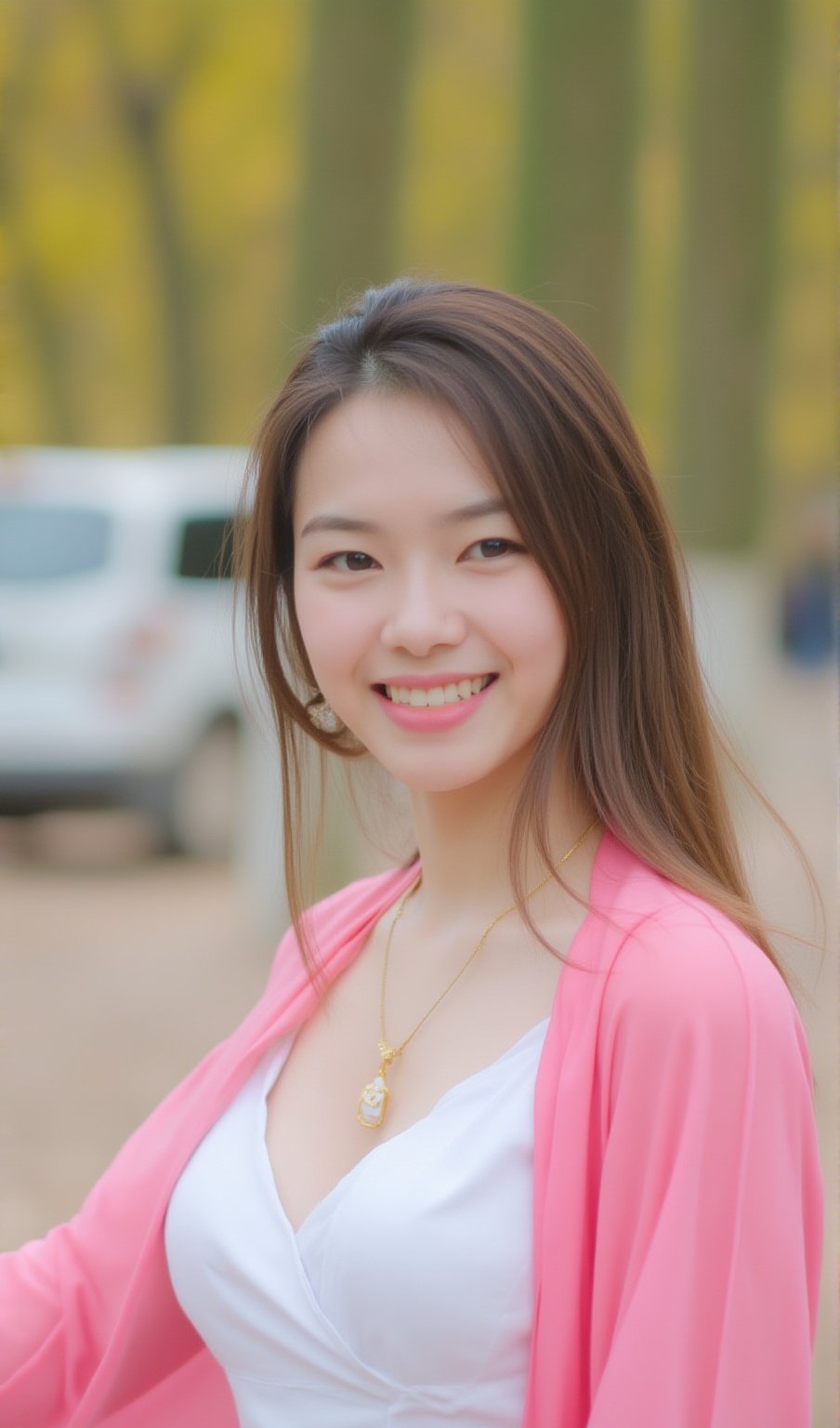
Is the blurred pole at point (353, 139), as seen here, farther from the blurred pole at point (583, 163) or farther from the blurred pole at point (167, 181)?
the blurred pole at point (167, 181)

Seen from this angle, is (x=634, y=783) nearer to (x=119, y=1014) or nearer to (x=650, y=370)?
(x=119, y=1014)

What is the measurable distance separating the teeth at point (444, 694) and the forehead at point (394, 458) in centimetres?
21

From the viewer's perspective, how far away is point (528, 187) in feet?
20.2

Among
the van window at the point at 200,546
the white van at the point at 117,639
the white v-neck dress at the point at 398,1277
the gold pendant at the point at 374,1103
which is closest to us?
the white v-neck dress at the point at 398,1277

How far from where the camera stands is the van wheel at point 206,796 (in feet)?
30.9

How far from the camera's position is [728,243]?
6.67 meters

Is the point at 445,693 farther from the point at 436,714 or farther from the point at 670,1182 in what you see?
the point at 670,1182

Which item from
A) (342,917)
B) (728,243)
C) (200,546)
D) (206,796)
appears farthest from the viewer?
(206,796)

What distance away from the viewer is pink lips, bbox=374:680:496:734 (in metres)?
1.85

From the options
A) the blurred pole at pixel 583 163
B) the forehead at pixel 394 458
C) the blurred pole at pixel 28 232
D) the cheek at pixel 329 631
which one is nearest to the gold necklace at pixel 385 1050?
the cheek at pixel 329 631

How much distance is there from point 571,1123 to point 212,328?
14820 mm

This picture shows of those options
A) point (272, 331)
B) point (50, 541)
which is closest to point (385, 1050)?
point (50, 541)

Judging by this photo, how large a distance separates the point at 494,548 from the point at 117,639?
6.97m

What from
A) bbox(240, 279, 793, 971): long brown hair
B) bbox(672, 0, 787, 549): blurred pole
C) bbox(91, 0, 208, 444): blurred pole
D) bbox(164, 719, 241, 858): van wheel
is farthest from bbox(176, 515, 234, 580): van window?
bbox(240, 279, 793, 971): long brown hair
